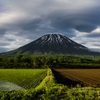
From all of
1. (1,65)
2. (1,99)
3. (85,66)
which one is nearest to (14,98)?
(1,99)

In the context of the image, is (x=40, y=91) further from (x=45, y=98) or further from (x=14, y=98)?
(x=14, y=98)

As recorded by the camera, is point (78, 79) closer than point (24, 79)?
No

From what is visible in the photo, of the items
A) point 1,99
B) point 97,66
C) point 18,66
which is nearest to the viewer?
point 1,99

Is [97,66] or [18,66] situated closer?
[18,66]

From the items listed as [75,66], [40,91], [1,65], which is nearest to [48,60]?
[75,66]

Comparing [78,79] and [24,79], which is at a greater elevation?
[24,79]

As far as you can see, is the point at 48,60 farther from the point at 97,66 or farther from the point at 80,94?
the point at 80,94

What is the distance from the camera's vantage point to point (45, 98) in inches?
308

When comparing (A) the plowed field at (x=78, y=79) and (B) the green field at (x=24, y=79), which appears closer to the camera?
(B) the green field at (x=24, y=79)

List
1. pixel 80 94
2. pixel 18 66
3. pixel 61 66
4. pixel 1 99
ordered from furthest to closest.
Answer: pixel 61 66
pixel 18 66
pixel 80 94
pixel 1 99

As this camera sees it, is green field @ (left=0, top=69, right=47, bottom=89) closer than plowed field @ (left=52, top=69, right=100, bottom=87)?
Yes

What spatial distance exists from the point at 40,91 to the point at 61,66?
71.4m

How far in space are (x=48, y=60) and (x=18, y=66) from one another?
92.1ft

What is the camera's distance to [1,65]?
72.8 meters
